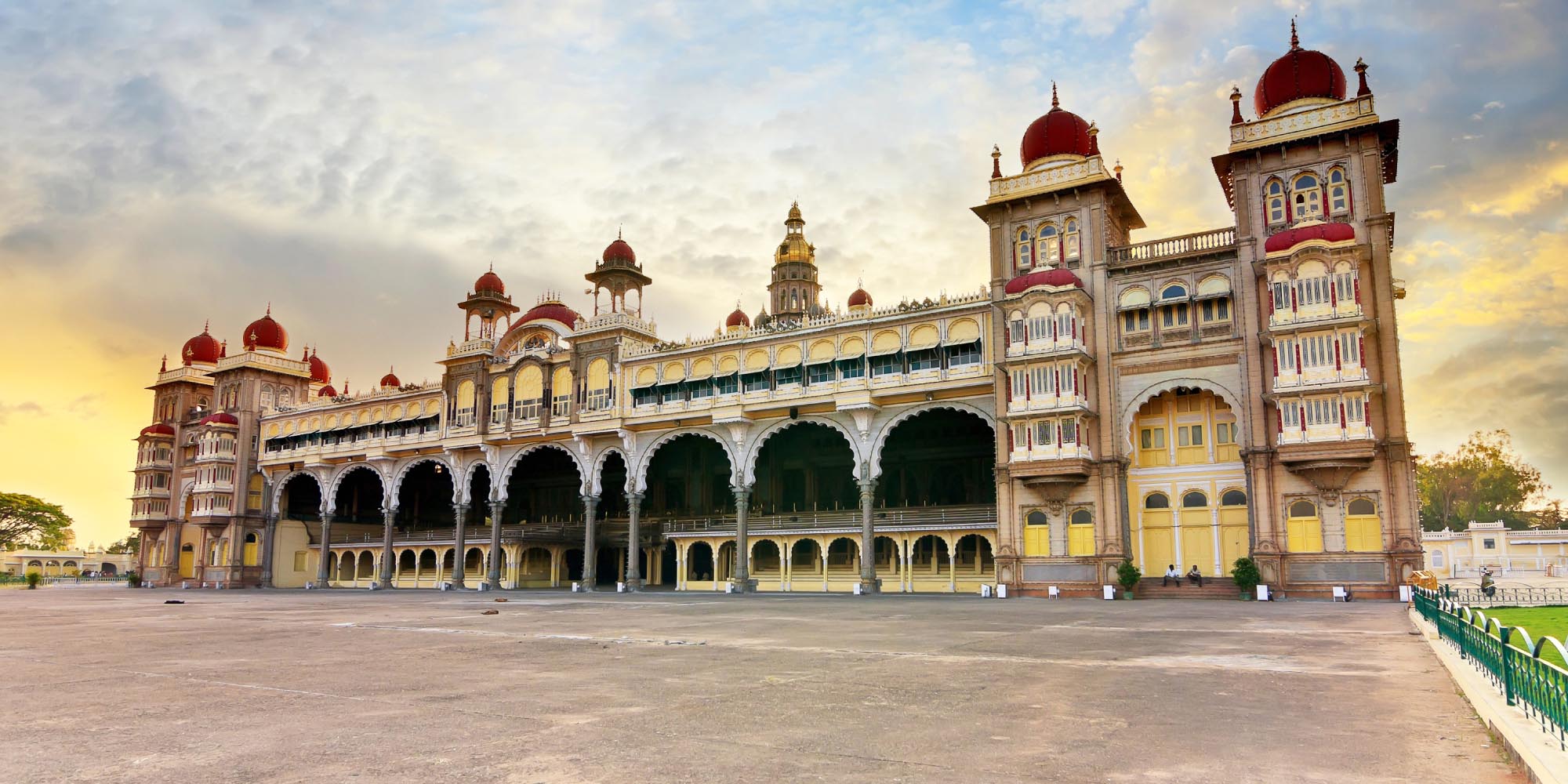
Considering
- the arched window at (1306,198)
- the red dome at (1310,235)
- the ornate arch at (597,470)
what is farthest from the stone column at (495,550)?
the arched window at (1306,198)

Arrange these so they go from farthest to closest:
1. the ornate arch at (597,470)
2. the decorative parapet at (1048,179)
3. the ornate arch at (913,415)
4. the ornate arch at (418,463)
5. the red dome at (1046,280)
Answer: the ornate arch at (418,463) → the ornate arch at (597,470) → the ornate arch at (913,415) → the decorative parapet at (1048,179) → the red dome at (1046,280)

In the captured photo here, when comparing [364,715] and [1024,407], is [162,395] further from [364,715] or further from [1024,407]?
[364,715]

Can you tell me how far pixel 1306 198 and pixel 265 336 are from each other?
6788cm

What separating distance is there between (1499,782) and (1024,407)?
30.2 metres

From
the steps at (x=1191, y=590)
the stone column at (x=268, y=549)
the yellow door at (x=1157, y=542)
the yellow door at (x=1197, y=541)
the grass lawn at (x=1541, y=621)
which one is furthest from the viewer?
the stone column at (x=268, y=549)

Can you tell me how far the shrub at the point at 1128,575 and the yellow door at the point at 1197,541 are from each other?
2460mm

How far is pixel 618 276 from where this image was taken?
5309 centimetres

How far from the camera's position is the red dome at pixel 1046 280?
36438 mm

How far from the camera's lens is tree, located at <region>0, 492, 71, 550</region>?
336 feet

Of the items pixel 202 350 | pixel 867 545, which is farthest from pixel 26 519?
pixel 867 545

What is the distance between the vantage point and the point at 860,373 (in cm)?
4253

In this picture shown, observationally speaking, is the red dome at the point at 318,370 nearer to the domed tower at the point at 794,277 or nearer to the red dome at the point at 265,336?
the red dome at the point at 265,336

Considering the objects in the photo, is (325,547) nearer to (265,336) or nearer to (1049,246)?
(265,336)

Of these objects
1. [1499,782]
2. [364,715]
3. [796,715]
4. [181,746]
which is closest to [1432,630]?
[1499,782]
